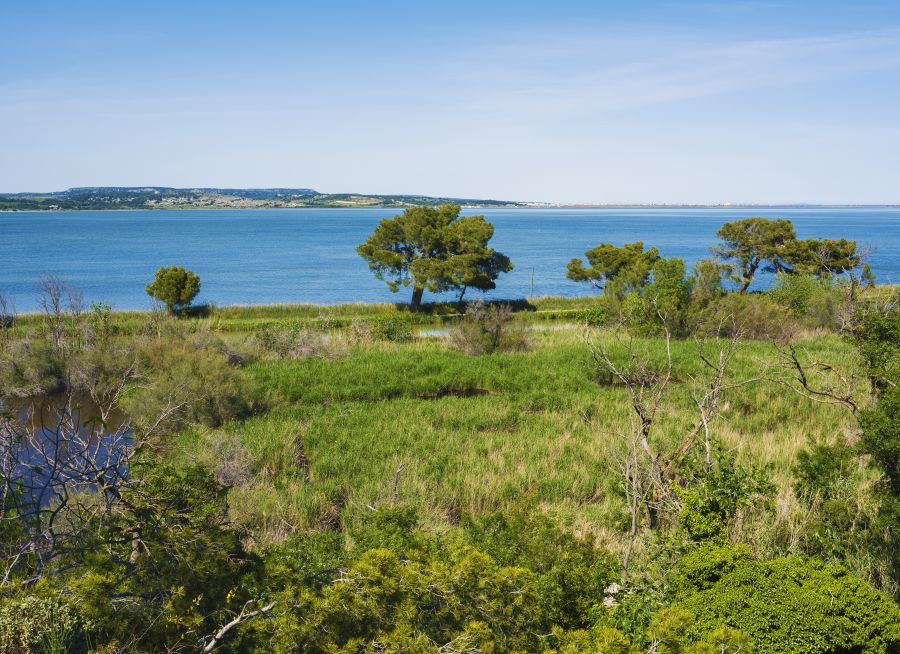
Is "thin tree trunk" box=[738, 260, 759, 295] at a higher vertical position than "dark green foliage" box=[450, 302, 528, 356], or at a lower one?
higher

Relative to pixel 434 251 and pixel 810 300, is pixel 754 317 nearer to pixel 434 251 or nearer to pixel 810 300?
pixel 810 300

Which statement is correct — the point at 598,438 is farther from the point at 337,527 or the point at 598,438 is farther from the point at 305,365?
the point at 305,365

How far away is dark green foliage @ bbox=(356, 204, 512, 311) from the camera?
133 feet

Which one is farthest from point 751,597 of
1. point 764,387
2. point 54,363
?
point 54,363

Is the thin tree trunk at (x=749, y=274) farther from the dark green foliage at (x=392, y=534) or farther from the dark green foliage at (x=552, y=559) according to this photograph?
the dark green foliage at (x=392, y=534)

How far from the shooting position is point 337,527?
1111 centimetres

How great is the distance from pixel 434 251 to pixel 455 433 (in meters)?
28.0

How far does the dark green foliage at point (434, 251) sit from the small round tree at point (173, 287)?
35.8ft

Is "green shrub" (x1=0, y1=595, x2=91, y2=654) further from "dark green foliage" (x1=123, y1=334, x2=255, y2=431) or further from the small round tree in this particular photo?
the small round tree

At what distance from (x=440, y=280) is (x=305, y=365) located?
20210 mm

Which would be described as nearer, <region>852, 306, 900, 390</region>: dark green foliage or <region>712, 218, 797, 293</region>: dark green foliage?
<region>852, 306, 900, 390</region>: dark green foliage

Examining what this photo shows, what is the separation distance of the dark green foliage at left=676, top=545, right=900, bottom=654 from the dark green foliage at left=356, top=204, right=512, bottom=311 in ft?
116

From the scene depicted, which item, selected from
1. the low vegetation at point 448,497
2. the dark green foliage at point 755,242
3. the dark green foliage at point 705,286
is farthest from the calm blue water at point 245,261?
the low vegetation at point 448,497

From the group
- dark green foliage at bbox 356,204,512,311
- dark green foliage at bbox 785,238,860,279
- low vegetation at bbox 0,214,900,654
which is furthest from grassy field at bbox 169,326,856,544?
dark green foliage at bbox 785,238,860,279
